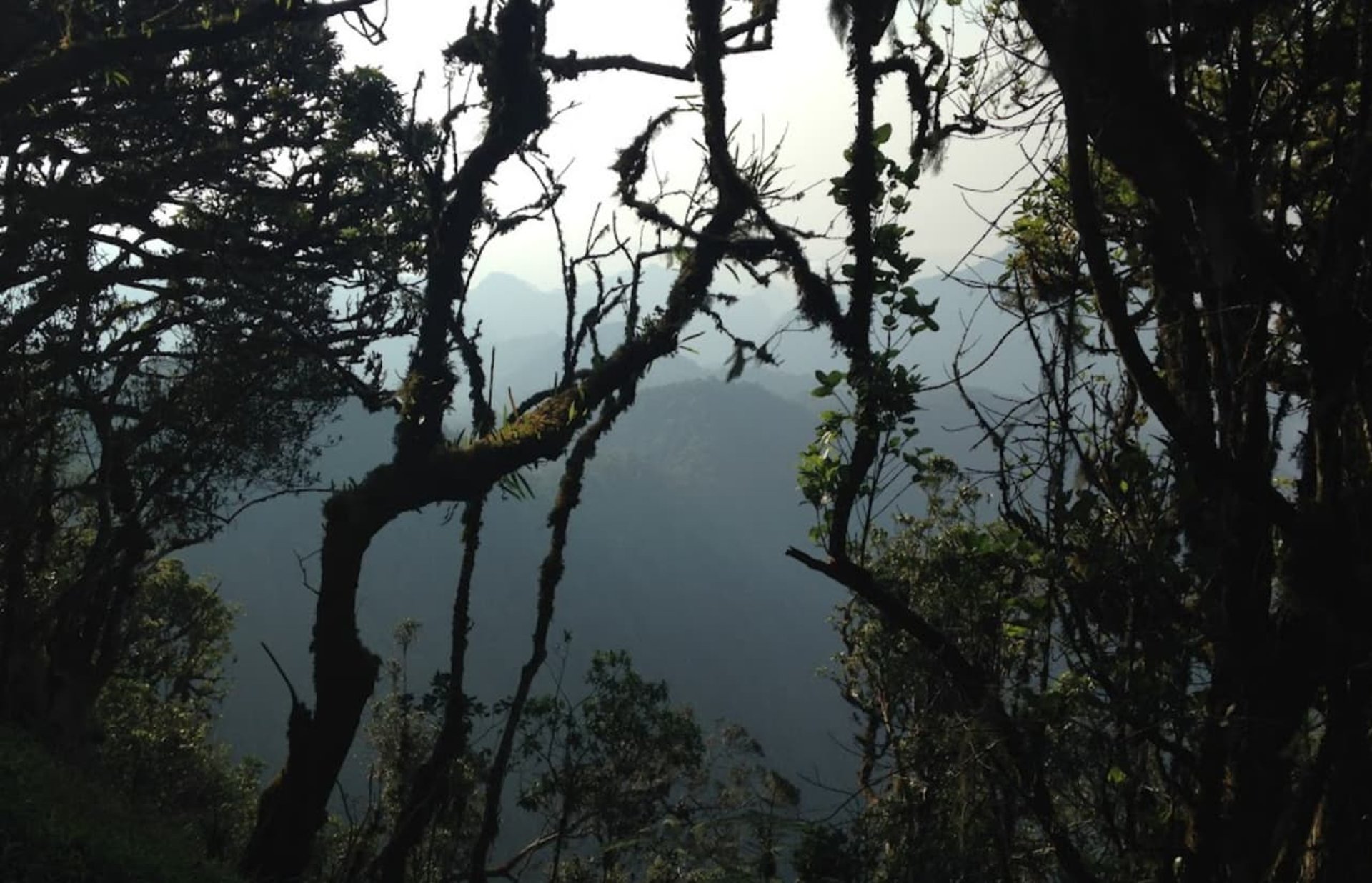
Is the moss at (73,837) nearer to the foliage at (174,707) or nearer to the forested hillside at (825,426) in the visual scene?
the forested hillside at (825,426)

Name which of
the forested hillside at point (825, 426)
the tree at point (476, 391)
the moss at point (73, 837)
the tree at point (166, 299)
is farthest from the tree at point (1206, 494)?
the tree at point (166, 299)

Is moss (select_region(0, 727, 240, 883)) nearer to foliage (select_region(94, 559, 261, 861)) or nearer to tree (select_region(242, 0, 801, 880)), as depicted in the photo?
tree (select_region(242, 0, 801, 880))

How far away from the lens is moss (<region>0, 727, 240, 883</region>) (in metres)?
4.70

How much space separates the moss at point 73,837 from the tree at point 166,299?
345 centimetres

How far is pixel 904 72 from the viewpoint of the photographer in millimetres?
4695

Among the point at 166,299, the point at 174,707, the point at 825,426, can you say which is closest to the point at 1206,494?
the point at 825,426

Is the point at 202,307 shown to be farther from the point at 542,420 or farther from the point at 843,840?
the point at 843,840

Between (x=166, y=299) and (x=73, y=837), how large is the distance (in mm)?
8288

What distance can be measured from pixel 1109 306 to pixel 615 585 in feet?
541

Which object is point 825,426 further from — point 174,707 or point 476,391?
point 174,707

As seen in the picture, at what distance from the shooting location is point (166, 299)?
11531mm

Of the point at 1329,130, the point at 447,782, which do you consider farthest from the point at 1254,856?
the point at 447,782

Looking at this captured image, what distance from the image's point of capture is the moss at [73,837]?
15.4 ft

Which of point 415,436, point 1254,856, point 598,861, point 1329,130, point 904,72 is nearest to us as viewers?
point 1254,856
